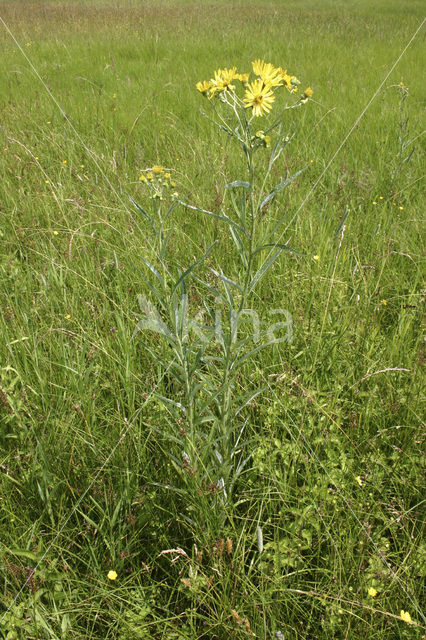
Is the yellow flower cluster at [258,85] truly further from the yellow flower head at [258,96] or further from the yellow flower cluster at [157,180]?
the yellow flower cluster at [157,180]

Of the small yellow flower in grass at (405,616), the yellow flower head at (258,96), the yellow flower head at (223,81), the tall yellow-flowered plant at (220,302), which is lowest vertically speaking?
the small yellow flower in grass at (405,616)

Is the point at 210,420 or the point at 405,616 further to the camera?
the point at 210,420

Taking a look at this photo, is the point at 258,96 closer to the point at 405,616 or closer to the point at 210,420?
the point at 210,420

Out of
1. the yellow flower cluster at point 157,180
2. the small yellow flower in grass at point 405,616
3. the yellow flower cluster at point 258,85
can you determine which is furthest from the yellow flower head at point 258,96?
the small yellow flower in grass at point 405,616

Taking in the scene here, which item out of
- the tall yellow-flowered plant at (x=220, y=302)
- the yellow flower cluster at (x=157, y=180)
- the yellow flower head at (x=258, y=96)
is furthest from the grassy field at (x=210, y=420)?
the yellow flower head at (x=258, y=96)

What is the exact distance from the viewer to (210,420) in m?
1.17

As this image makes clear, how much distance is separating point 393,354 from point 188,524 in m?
0.91

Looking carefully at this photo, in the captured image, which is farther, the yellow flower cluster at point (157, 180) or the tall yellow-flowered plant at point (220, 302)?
the yellow flower cluster at point (157, 180)

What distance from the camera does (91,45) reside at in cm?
605

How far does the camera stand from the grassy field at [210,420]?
102 cm

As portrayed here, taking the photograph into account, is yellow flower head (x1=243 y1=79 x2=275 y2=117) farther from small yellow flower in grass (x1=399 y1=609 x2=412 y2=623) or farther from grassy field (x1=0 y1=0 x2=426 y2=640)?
small yellow flower in grass (x1=399 y1=609 x2=412 y2=623)

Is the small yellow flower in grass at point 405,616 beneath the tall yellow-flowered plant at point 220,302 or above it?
beneath

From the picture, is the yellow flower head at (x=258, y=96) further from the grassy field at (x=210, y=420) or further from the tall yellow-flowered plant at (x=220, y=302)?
the grassy field at (x=210, y=420)

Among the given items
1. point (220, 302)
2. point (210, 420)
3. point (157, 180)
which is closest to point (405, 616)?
point (210, 420)
